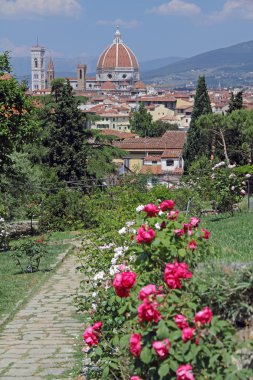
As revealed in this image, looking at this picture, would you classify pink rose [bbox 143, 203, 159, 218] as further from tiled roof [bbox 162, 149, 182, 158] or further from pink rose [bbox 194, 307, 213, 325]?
tiled roof [bbox 162, 149, 182, 158]

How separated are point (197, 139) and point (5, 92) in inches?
942

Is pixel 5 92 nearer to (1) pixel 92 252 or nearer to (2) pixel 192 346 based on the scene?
(1) pixel 92 252

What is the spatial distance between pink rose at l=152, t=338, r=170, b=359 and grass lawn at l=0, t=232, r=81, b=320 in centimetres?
404

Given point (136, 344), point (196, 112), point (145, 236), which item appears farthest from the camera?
point (196, 112)

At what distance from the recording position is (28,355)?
19.2 ft

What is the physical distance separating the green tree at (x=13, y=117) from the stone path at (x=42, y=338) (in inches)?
277

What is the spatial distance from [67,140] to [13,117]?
36.5 feet

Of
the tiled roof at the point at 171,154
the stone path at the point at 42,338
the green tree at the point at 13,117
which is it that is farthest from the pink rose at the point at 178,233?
the tiled roof at the point at 171,154

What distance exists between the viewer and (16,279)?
9383 mm

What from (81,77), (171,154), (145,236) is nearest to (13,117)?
(145,236)

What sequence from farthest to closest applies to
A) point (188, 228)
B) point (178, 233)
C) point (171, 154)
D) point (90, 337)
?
point (171, 154) < point (188, 228) < point (90, 337) < point (178, 233)

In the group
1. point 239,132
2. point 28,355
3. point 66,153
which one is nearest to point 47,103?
point 66,153

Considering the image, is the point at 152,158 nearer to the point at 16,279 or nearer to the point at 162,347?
the point at 16,279

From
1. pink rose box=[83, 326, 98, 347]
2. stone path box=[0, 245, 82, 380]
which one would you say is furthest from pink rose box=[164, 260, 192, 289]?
stone path box=[0, 245, 82, 380]
